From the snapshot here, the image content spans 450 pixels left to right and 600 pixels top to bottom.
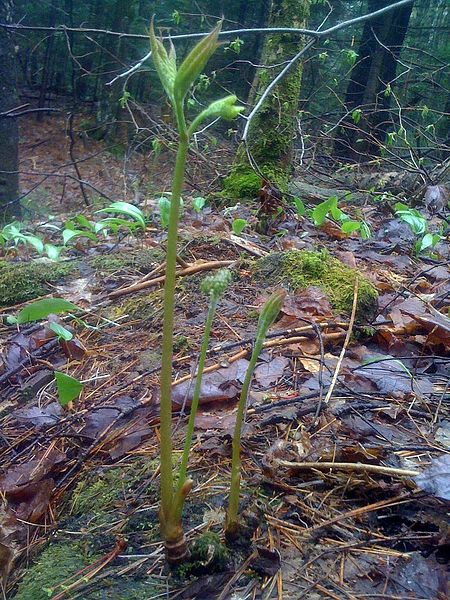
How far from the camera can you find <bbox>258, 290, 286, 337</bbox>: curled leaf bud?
3.12 ft

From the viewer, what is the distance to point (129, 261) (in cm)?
299

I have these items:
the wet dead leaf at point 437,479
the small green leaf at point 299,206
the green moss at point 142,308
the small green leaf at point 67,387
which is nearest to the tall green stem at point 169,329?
the wet dead leaf at point 437,479

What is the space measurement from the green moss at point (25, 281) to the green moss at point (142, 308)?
20.4 inches

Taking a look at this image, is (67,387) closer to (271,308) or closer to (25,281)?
(271,308)

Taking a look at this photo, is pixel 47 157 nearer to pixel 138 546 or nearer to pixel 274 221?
pixel 274 221

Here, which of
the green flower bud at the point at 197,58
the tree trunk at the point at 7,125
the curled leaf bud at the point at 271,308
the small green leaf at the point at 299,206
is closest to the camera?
the green flower bud at the point at 197,58

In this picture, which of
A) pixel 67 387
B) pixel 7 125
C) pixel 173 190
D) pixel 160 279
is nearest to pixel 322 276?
pixel 160 279

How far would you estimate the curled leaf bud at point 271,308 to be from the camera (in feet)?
3.12

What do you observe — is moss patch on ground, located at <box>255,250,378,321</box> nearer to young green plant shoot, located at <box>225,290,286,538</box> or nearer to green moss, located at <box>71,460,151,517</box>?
green moss, located at <box>71,460,151,517</box>

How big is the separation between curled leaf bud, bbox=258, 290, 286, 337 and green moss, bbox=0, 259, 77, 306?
6.59 ft

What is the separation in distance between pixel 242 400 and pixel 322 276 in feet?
5.01

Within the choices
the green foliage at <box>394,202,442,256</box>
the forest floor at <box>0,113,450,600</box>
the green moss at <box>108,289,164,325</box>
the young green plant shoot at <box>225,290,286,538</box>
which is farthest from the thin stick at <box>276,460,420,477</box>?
the green foliage at <box>394,202,442,256</box>

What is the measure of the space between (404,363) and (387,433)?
529mm

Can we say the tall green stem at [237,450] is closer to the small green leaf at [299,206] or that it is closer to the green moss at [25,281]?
the green moss at [25,281]
